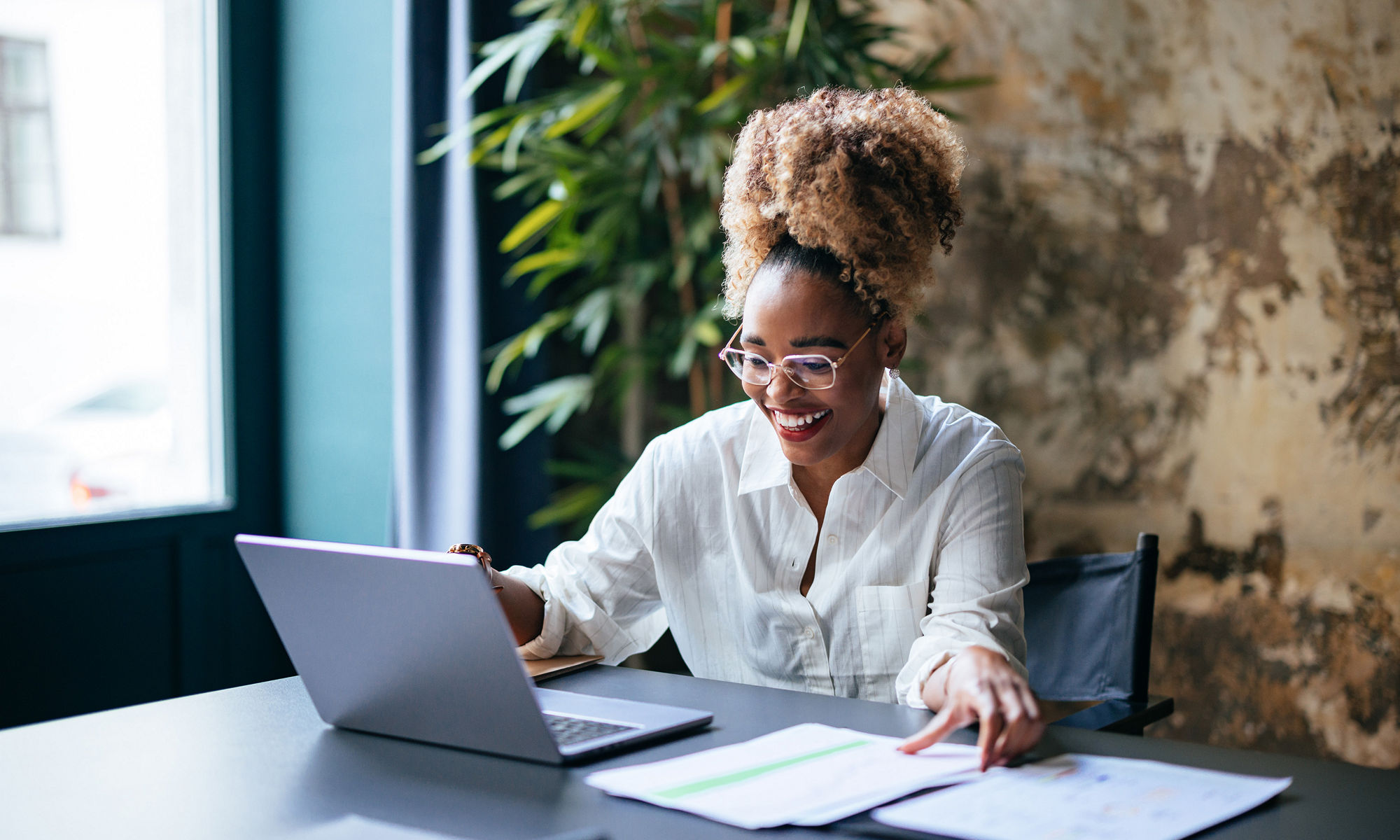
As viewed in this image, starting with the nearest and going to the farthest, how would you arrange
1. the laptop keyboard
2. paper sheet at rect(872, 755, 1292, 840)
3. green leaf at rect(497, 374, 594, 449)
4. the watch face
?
paper sheet at rect(872, 755, 1292, 840) → the laptop keyboard → the watch face → green leaf at rect(497, 374, 594, 449)

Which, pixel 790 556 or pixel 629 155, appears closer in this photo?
pixel 790 556

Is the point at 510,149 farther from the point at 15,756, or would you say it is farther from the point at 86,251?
the point at 15,756

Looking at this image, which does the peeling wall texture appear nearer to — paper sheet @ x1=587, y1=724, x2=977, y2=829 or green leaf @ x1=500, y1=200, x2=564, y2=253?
green leaf @ x1=500, y1=200, x2=564, y2=253

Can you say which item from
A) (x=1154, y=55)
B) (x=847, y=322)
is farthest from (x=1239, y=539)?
(x=847, y=322)

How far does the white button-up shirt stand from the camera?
149cm

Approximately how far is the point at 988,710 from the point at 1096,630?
0.60 m

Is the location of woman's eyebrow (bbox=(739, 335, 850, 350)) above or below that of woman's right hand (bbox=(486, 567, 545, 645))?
above

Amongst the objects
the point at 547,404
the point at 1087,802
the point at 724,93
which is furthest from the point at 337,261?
the point at 1087,802

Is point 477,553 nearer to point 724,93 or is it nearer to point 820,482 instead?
point 820,482

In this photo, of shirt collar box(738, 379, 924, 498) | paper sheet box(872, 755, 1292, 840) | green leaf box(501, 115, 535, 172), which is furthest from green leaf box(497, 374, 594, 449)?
paper sheet box(872, 755, 1292, 840)

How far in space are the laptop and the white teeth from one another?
443 millimetres

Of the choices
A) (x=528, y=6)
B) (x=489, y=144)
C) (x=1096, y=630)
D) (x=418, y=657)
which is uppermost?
(x=528, y=6)

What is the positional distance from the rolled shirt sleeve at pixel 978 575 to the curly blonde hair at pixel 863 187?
0.24 meters

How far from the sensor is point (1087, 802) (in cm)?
88
